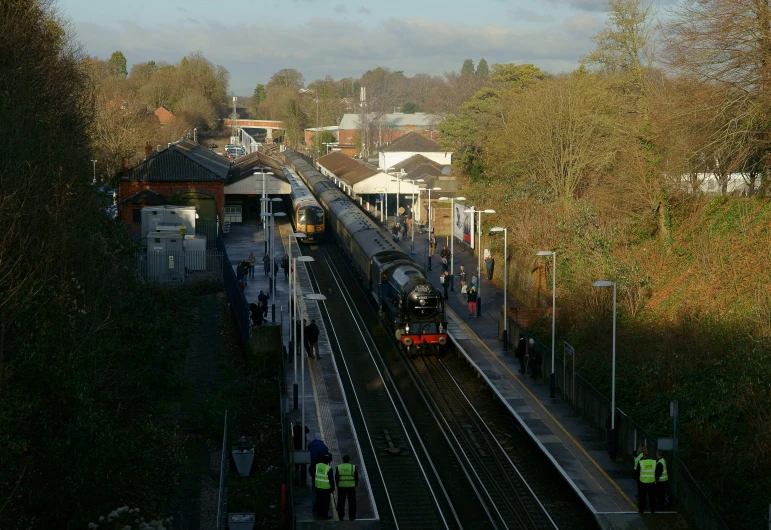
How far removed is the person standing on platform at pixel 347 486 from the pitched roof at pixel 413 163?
5829 cm

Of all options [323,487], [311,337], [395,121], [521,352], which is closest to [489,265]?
[521,352]

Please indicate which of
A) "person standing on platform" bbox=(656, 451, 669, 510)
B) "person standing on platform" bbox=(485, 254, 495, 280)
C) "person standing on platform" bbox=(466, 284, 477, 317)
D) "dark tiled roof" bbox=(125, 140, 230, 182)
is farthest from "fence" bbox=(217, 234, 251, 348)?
"person standing on platform" bbox=(656, 451, 669, 510)

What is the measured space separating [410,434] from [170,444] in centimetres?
625

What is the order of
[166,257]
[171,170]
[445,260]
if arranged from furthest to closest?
[171,170], [445,260], [166,257]

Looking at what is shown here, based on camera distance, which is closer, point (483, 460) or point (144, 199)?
point (483, 460)

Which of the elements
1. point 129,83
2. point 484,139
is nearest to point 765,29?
point 484,139

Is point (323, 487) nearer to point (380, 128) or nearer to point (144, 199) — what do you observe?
point (144, 199)

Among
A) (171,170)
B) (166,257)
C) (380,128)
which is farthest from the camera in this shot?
(380,128)

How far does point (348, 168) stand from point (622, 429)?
2372 inches

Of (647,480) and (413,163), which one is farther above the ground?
(413,163)

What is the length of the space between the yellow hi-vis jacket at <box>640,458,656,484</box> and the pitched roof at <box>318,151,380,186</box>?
5072 cm

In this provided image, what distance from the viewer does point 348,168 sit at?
257 feet

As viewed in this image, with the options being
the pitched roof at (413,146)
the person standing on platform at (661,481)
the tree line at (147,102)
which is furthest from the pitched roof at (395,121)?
the person standing on platform at (661,481)

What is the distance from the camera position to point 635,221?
34594 mm
